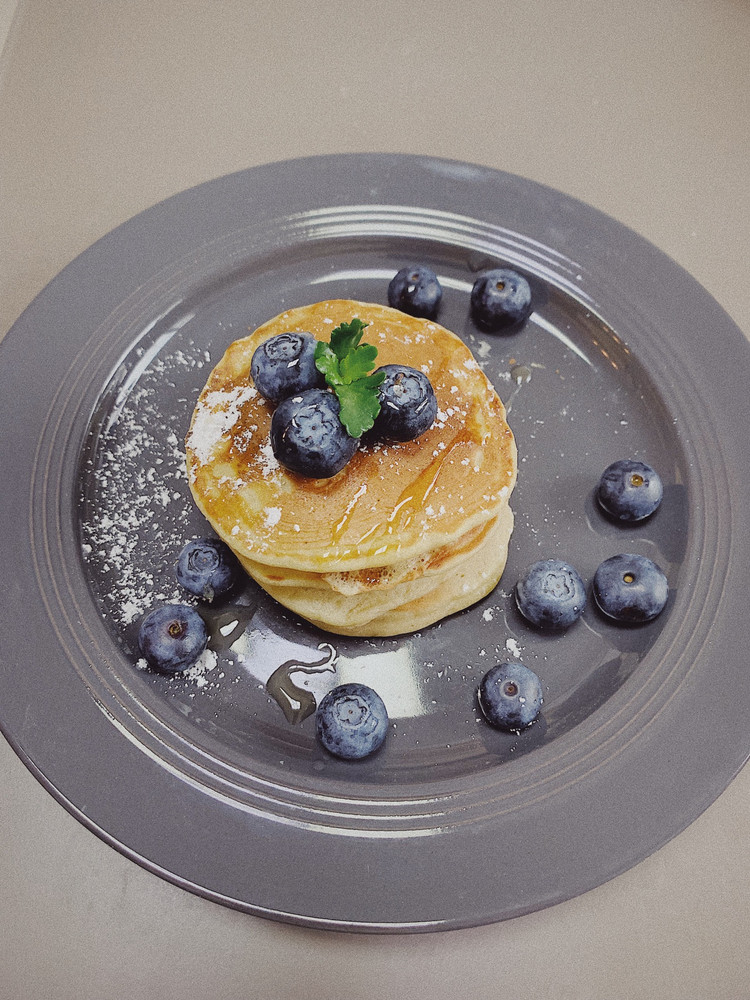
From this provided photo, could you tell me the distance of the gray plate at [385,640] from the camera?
173cm

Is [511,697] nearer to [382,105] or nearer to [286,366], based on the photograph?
[286,366]

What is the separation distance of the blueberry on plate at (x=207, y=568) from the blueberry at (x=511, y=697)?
677mm

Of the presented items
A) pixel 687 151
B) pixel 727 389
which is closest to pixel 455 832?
pixel 727 389

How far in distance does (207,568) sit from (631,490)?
108cm

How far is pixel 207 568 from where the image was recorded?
2.05 m

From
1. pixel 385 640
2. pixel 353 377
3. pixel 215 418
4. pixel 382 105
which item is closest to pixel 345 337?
pixel 353 377

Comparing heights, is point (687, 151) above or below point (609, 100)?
A: below

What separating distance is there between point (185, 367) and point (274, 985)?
157cm

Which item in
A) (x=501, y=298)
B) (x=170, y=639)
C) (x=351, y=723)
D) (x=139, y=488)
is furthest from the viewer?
(x=501, y=298)

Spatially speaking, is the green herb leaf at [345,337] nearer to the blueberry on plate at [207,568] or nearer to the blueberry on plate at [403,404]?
the blueberry on plate at [403,404]

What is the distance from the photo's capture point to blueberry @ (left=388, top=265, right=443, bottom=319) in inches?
96.4

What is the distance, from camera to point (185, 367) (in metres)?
2.41

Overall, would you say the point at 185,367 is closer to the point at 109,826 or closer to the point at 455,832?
the point at 109,826

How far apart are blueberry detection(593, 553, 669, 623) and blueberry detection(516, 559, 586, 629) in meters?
0.06
